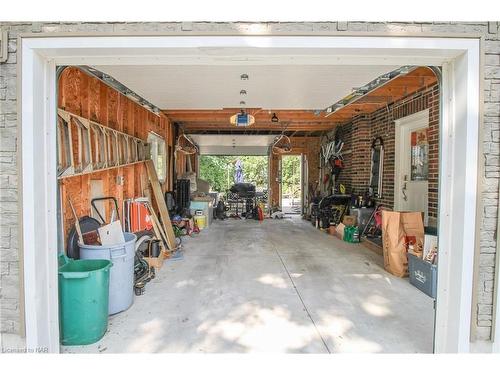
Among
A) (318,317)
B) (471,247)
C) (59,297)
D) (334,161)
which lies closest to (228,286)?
(318,317)

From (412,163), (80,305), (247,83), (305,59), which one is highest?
(247,83)

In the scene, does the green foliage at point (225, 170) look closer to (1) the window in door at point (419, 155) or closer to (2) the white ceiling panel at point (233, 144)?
(2) the white ceiling panel at point (233, 144)

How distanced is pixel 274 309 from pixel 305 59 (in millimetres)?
2351

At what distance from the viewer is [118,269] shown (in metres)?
2.79

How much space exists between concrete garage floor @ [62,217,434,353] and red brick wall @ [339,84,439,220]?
1.58 meters

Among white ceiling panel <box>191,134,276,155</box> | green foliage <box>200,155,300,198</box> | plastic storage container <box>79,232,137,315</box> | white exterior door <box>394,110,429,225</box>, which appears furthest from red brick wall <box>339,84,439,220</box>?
green foliage <box>200,155,300,198</box>

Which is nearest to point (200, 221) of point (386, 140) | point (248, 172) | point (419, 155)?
point (386, 140)

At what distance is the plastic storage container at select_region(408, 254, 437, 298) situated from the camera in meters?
3.35

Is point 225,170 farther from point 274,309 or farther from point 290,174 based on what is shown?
point 274,309

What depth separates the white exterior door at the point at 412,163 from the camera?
501 cm

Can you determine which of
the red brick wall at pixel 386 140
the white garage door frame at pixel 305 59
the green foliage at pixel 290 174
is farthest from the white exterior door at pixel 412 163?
the green foliage at pixel 290 174

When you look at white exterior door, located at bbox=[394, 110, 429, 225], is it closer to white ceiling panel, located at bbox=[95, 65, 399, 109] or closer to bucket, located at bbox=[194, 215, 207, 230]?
white ceiling panel, located at bbox=[95, 65, 399, 109]

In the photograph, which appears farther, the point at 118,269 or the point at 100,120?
the point at 100,120

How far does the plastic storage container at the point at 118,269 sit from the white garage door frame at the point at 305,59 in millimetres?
626
